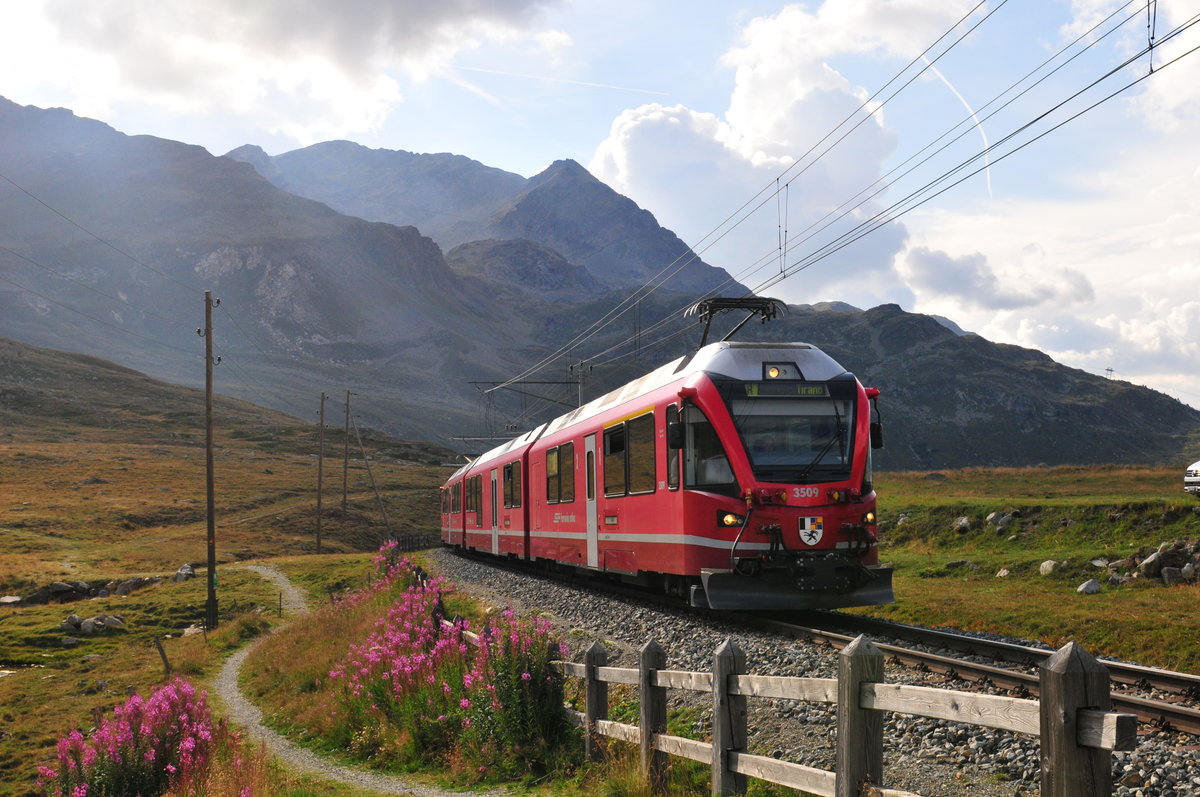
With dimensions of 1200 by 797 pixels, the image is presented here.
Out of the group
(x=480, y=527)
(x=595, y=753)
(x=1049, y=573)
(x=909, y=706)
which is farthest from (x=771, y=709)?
(x=480, y=527)

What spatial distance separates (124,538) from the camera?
72.4 meters

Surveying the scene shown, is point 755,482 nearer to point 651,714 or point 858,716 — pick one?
point 651,714

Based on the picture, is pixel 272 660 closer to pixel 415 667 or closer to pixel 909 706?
pixel 415 667

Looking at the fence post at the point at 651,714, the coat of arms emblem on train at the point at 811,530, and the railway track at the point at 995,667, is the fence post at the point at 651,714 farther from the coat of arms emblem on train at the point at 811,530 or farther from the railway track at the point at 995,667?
the coat of arms emblem on train at the point at 811,530

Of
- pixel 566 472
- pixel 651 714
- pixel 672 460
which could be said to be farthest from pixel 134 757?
pixel 566 472

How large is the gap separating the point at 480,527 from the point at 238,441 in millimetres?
113749

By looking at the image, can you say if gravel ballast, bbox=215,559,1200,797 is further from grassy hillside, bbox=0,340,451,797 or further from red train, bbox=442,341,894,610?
grassy hillside, bbox=0,340,451,797

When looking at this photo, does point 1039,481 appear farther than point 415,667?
Yes

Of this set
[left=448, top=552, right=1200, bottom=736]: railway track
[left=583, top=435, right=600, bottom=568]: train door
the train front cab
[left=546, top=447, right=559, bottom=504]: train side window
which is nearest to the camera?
[left=448, top=552, right=1200, bottom=736]: railway track

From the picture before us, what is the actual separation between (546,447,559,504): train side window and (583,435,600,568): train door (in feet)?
9.67

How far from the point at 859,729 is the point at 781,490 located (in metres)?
9.21

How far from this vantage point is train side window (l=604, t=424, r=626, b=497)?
19.0 meters

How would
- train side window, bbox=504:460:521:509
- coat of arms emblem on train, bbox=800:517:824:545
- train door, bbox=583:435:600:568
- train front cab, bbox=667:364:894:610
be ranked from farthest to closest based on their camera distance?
train side window, bbox=504:460:521:509
train door, bbox=583:435:600:568
coat of arms emblem on train, bbox=800:517:824:545
train front cab, bbox=667:364:894:610

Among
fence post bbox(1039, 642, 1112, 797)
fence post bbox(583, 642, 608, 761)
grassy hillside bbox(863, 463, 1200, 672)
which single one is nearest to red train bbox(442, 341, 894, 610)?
grassy hillside bbox(863, 463, 1200, 672)
